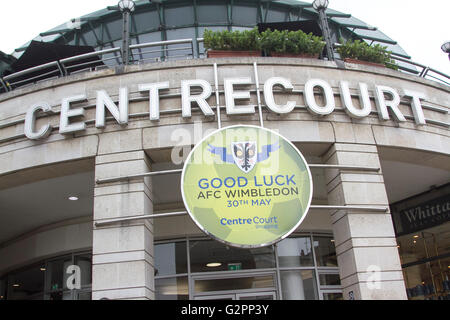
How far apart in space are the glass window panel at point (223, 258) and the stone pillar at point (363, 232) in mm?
3359

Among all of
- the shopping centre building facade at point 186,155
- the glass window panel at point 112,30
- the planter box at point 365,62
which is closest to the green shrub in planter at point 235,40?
the shopping centre building facade at point 186,155

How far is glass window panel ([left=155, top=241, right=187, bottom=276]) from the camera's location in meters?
13.0

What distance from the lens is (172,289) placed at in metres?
12.8

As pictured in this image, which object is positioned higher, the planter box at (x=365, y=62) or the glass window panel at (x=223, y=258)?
the planter box at (x=365, y=62)

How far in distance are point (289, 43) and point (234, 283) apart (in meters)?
6.79

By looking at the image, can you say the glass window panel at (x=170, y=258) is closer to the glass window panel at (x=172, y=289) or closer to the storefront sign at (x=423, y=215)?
the glass window panel at (x=172, y=289)

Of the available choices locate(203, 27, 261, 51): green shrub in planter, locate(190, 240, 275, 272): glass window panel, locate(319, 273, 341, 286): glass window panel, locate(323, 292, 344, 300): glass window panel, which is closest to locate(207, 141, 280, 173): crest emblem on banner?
locate(203, 27, 261, 51): green shrub in planter

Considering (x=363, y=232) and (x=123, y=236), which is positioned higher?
(x=123, y=236)

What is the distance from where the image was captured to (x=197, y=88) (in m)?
10.7

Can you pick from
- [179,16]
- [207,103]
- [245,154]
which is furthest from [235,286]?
[179,16]

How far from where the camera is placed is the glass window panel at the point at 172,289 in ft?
41.4

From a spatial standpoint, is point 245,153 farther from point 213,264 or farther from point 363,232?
point 213,264
